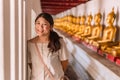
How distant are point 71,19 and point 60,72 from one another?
16.9ft

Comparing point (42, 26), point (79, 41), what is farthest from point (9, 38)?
point (79, 41)

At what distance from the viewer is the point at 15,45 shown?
21.3 inches

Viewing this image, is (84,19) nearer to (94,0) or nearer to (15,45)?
(94,0)

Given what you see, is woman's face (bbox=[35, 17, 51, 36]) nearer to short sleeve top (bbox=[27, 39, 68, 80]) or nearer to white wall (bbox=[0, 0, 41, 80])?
short sleeve top (bbox=[27, 39, 68, 80])

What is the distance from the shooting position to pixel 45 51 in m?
1.27

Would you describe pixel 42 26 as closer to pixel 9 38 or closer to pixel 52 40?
pixel 52 40

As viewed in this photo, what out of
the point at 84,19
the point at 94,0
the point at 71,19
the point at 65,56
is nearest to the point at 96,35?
the point at 94,0

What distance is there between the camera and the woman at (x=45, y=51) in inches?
49.8

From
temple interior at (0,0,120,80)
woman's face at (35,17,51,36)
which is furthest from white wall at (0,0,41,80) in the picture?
woman's face at (35,17,51,36)

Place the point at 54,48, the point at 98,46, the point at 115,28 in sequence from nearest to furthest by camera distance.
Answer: the point at 54,48
the point at 98,46
the point at 115,28

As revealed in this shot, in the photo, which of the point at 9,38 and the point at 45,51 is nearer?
the point at 9,38

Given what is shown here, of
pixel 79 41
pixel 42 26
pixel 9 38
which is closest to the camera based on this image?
pixel 9 38

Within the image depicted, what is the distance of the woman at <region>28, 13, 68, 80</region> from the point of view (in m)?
1.26

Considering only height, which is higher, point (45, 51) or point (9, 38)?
point (9, 38)
